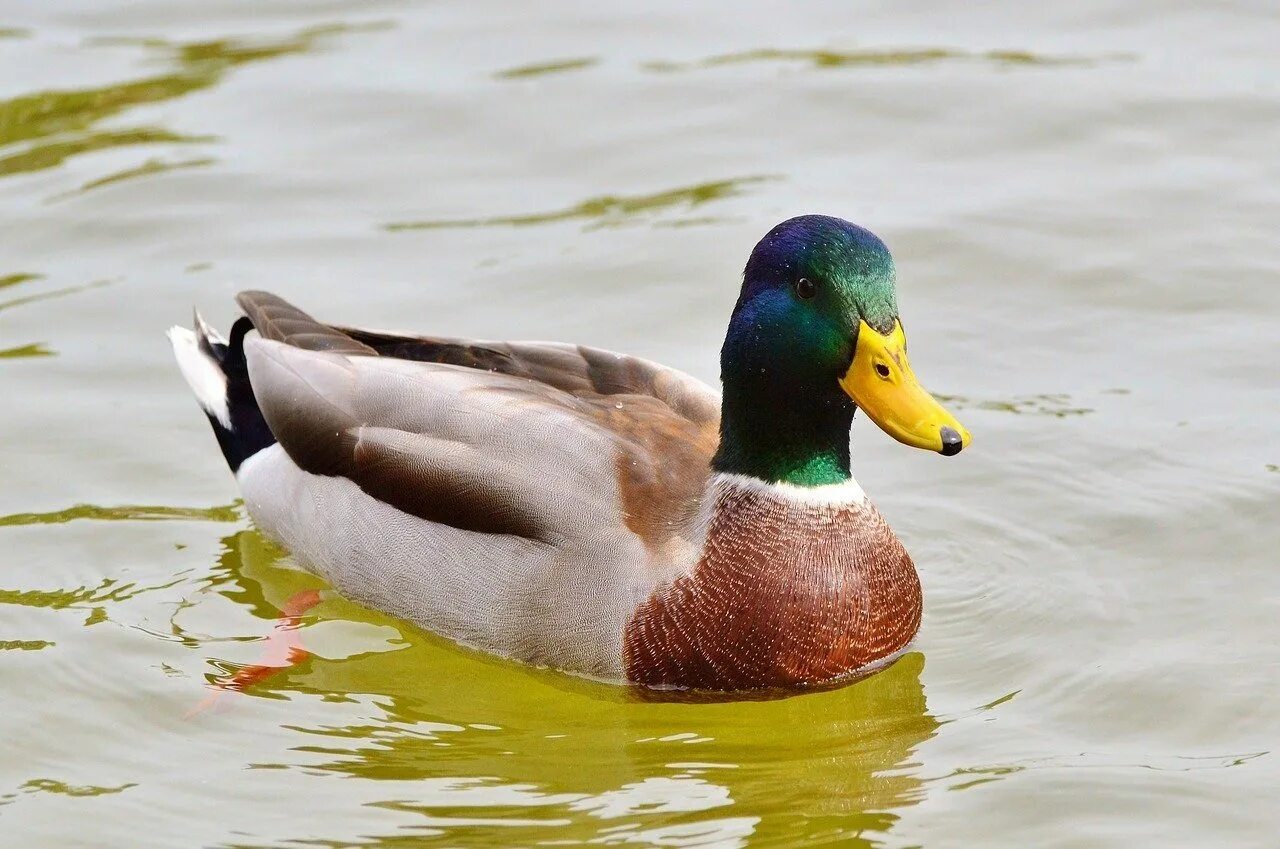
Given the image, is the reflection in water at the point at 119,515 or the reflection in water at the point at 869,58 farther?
the reflection in water at the point at 869,58

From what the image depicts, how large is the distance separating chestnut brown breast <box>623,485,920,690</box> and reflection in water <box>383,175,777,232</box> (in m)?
3.90

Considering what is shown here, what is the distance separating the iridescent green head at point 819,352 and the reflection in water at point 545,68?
5.65 m

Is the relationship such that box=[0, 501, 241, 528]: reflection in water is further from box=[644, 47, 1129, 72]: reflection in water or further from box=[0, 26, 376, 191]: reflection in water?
box=[644, 47, 1129, 72]: reflection in water

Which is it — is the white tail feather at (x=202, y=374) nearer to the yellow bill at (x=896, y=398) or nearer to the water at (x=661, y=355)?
the water at (x=661, y=355)

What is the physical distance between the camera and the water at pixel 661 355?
6.41m

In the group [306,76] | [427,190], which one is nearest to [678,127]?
[427,190]

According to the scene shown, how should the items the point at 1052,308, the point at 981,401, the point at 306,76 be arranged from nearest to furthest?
1. the point at 981,401
2. the point at 1052,308
3. the point at 306,76

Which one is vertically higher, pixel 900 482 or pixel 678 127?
pixel 678 127

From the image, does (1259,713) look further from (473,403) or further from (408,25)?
(408,25)

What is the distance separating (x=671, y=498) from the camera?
7.05 metres

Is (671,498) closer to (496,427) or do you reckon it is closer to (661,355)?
(496,427)

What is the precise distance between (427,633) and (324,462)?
76 centimetres

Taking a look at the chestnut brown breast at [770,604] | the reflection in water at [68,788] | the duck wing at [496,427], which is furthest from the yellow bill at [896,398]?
the reflection in water at [68,788]

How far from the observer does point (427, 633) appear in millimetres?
7348
